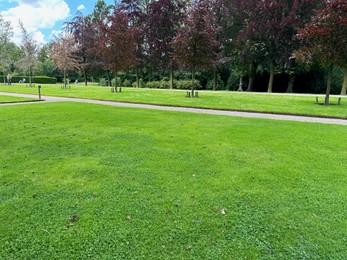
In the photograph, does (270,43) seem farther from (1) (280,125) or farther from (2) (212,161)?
(2) (212,161)

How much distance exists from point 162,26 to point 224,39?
24.4ft

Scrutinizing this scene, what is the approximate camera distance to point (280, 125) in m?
8.45

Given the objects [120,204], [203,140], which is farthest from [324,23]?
[120,204]

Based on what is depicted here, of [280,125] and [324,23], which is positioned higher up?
[324,23]

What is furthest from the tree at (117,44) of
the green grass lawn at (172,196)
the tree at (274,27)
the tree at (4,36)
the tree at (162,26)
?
the tree at (4,36)

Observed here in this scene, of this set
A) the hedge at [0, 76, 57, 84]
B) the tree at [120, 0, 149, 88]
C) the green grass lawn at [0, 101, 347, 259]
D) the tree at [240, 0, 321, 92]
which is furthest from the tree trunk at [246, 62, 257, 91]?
the hedge at [0, 76, 57, 84]

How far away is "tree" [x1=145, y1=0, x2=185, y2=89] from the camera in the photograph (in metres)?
31.8

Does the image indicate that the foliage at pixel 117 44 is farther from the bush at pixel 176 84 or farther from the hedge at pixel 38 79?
the hedge at pixel 38 79

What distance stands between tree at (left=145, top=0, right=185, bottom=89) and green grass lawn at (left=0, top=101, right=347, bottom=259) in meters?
26.3

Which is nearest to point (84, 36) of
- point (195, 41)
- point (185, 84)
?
point (185, 84)

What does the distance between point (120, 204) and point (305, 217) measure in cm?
217

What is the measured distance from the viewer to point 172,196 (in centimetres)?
363

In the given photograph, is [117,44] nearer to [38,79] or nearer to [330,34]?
[330,34]

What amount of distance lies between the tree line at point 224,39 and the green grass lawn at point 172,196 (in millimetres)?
8297
